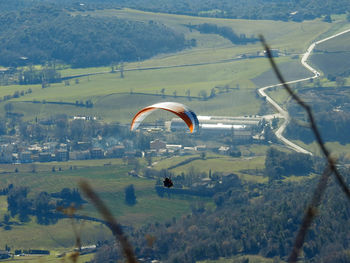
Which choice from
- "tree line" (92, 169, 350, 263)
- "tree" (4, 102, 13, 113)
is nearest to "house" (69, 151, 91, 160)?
"tree" (4, 102, 13, 113)

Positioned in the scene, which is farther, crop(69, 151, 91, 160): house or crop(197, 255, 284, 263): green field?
crop(69, 151, 91, 160): house

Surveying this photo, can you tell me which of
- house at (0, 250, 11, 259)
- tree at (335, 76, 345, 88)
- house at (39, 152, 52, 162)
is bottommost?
house at (0, 250, 11, 259)

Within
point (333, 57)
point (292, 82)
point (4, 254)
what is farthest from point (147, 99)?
point (4, 254)

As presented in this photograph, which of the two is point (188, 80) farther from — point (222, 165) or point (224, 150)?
point (222, 165)

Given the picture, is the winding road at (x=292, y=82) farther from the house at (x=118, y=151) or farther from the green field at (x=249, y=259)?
the house at (x=118, y=151)

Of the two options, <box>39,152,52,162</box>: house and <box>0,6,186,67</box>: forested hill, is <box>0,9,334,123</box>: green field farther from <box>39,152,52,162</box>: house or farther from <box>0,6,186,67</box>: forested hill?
<box>39,152,52,162</box>: house

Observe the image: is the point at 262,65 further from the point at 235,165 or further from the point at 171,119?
the point at 235,165
